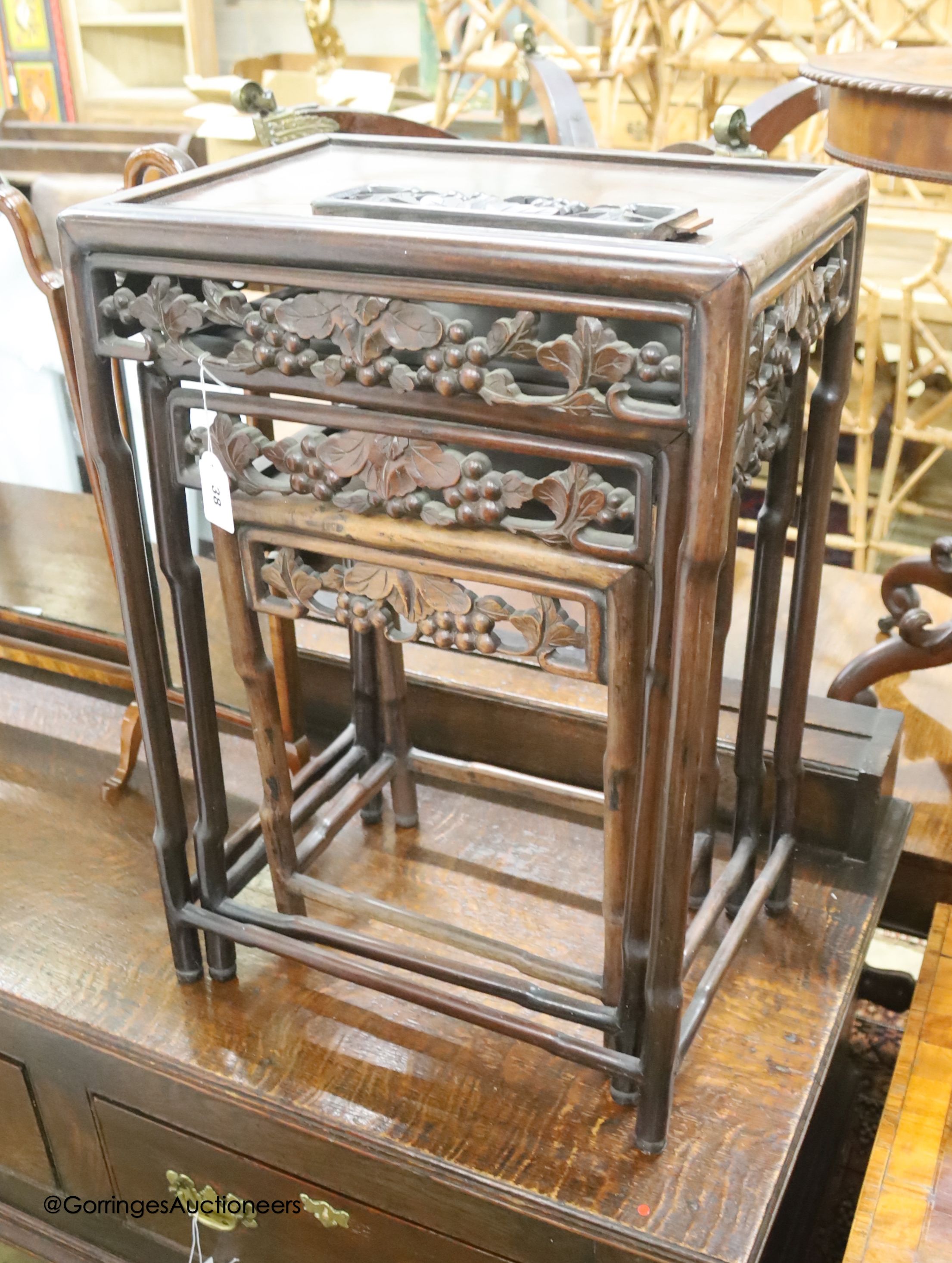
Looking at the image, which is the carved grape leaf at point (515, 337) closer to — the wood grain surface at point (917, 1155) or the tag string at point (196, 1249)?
the wood grain surface at point (917, 1155)

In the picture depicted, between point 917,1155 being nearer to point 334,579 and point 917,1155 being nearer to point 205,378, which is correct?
point 334,579

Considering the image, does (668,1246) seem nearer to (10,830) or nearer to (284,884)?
(284,884)

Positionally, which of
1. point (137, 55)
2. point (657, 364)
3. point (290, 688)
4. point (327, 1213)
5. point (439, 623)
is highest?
point (657, 364)

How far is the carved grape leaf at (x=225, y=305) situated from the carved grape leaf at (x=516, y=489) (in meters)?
0.20

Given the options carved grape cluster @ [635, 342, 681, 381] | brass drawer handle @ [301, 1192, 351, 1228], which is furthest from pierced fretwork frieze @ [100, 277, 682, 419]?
brass drawer handle @ [301, 1192, 351, 1228]

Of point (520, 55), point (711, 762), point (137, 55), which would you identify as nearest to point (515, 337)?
point (711, 762)

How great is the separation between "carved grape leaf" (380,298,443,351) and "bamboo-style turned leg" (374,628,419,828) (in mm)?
509

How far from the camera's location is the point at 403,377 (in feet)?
2.47

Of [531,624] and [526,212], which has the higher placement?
[526,212]

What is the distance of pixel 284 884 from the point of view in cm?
107

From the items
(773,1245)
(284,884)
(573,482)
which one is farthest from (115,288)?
(773,1245)

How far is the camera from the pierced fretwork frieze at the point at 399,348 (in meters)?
0.70

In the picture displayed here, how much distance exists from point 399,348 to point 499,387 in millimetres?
69

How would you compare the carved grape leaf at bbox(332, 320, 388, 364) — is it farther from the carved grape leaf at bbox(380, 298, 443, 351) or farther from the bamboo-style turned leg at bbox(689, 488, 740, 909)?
the bamboo-style turned leg at bbox(689, 488, 740, 909)
